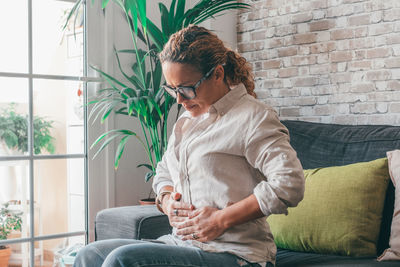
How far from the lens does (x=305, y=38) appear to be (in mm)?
3021

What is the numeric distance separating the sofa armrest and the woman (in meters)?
0.54

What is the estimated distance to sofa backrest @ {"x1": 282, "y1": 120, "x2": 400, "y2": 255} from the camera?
2.05 m

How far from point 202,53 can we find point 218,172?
0.36m

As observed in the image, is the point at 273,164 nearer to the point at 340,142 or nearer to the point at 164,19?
the point at 340,142

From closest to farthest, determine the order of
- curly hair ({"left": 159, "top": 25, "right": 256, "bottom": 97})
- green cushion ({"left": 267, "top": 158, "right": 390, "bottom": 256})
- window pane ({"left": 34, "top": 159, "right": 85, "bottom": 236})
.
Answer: curly hair ({"left": 159, "top": 25, "right": 256, "bottom": 97})
green cushion ({"left": 267, "top": 158, "right": 390, "bottom": 256})
window pane ({"left": 34, "top": 159, "right": 85, "bottom": 236})

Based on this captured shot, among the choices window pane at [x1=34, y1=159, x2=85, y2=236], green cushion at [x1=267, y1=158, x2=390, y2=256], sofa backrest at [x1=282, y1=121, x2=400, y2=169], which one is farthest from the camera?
window pane at [x1=34, y1=159, x2=85, y2=236]

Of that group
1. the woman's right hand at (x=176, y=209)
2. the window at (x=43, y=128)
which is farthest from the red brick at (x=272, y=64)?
the woman's right hand at (x=176, y=209)

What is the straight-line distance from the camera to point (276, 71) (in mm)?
3195

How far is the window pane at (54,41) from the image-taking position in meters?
2.93

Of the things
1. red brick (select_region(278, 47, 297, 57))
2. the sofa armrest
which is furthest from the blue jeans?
red brick (select_region(278, 47, 297, 57))

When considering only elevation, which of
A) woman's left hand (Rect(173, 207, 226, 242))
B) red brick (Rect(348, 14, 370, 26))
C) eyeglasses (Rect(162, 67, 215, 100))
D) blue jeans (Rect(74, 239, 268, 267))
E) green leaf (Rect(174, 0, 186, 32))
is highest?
green leaf (Rect(174, 0, 186, 32))

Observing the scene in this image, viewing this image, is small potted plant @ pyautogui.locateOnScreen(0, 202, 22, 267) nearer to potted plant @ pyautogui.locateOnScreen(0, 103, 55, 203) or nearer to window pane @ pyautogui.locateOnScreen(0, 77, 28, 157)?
potted plant @ pyautogui.locateOnScreen(0, 103, 55, 203)

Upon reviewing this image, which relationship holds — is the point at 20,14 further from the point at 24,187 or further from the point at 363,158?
the point at 363,158

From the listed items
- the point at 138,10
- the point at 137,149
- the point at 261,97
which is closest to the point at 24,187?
the point at 137,149
